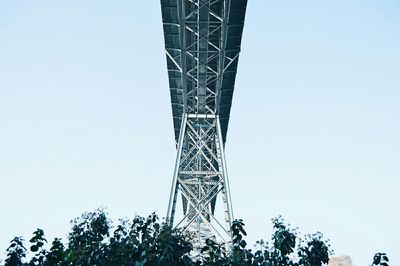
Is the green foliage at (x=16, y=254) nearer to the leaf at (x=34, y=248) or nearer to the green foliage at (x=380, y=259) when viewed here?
the leaf at (x=34, y=248)

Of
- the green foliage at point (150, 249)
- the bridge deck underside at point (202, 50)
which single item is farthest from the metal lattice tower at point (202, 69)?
the green foliage at point (150, 249)

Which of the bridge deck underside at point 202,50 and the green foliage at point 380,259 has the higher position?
the bridge deck underside at point 202,50

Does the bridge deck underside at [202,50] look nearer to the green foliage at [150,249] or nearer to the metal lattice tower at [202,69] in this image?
the metal lattice tower at [202,69]

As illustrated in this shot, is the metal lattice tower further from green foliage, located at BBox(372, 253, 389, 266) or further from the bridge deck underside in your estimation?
green foliage, located at BBox(372, 253, 389, 266)

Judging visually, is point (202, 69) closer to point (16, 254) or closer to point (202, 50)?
point (202, 50)

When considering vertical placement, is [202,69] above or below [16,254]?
above

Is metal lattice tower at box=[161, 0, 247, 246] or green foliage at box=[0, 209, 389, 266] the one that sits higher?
metal lattice tower at box=[161, 0, 247, 246]

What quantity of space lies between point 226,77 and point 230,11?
12.5ft

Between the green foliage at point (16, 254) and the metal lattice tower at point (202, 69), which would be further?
the metal lattice tower at point (202, 69)

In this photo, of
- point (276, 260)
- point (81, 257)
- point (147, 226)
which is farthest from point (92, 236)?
point (276, 260)

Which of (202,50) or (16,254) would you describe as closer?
(16,254)

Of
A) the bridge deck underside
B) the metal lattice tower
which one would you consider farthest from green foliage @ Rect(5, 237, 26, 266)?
the bridge deck underside

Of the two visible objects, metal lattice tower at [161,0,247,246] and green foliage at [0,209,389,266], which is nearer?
green foliage at [0,209,389,266]

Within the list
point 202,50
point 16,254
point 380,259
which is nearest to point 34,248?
point 16,254
